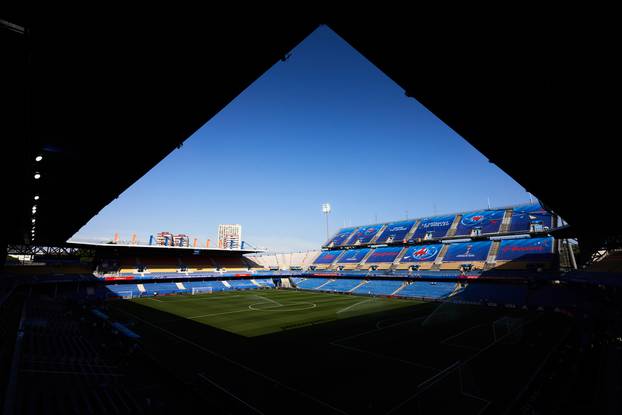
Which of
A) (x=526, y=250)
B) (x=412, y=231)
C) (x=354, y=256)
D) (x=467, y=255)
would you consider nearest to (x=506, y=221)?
(x=526, y=250)

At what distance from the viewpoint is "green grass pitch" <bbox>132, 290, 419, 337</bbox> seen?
79.0 feet

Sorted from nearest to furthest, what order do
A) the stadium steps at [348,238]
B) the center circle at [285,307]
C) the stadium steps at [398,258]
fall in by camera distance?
the center circle at [285,307]
the stadium steps at [398,258]
the stadium steps at [348,238]

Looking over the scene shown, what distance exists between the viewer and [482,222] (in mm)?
50781

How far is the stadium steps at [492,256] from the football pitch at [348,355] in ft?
37.7

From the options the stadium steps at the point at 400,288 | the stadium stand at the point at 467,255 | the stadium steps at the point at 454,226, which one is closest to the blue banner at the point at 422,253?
the stadium stand at the point at 467,255

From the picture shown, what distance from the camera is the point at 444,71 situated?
211 inches

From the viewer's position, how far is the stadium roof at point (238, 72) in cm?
406

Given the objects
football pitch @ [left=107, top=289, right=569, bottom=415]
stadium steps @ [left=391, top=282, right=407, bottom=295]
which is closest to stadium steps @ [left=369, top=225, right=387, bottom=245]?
stadium steps @ [left=391, top=282, right=407, bottom=295]

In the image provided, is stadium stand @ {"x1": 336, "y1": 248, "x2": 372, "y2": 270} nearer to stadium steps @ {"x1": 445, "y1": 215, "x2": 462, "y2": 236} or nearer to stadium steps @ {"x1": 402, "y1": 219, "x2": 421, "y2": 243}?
→ stadium steps @ {"x1": 402, "y1": 219, "x2": 421, "y2": 243}

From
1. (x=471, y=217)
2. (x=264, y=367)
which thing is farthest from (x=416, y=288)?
(x=264, y=367)

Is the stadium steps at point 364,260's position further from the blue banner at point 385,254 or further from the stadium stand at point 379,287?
the stadium stand at point 379,287

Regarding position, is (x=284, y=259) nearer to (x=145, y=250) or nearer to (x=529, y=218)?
(x=145, y=250)

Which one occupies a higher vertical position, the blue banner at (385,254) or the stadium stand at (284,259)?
the blue banner at (385,254)

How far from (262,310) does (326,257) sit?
1321 inches
